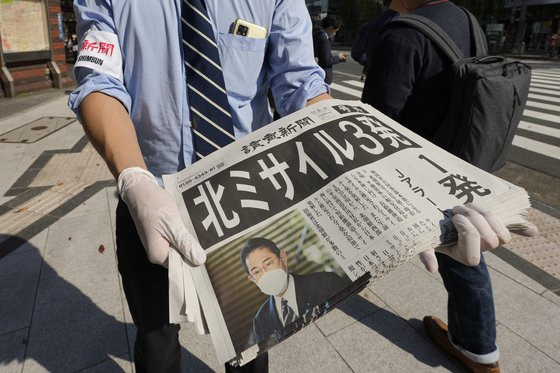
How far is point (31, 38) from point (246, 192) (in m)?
10.7

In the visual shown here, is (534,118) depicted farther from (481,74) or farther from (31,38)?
(31,38)

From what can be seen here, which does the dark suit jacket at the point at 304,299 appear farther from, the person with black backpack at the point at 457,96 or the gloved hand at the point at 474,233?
the person with black backpack at the point at 457,96

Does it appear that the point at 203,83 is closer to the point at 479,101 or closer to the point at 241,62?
the point at 241,62

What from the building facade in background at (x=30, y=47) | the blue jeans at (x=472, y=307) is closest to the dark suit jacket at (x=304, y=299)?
the blue jeans at (x=472, y=307)

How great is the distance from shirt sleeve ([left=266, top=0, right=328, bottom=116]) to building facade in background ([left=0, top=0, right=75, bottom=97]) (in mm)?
9483

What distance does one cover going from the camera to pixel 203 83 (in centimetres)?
116

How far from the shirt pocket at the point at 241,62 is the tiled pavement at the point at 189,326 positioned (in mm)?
1474

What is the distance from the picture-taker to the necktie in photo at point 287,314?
2.56 ft

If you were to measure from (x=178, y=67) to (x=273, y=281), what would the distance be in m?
0.70

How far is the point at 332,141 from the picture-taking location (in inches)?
39.4

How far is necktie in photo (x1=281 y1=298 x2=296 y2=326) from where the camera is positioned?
2.56 ft

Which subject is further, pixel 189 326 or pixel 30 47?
pixel 30 47

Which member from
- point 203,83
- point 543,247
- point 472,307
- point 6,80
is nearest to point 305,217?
point 203,83

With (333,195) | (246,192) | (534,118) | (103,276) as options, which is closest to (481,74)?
(333,195)
